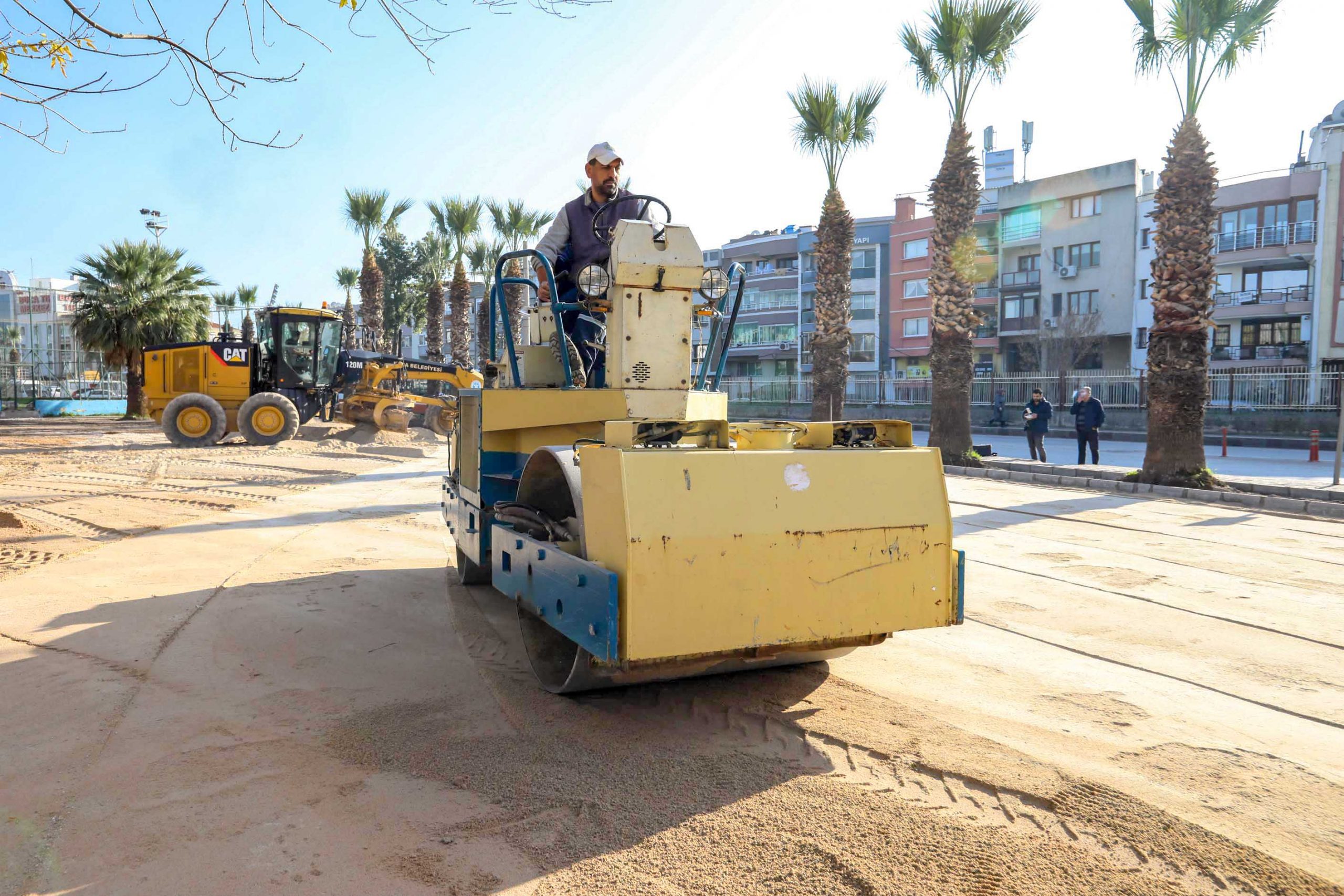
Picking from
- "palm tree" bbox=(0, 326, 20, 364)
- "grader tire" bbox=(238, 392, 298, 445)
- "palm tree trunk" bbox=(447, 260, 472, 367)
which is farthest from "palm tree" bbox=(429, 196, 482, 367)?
"palm tree" bbox=(0, 326, 20, 364)

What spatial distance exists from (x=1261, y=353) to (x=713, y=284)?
140 feet

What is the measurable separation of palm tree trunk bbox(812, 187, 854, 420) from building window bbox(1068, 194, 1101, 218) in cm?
2724

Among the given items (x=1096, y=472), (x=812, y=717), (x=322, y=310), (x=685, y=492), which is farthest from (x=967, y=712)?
(x=322, y=310)

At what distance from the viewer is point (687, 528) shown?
332cm

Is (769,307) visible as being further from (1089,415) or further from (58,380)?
(1089,415)

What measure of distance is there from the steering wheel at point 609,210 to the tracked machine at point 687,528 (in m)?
0.64

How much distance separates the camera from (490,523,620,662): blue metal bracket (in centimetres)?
323

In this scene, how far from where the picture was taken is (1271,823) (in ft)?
10.0

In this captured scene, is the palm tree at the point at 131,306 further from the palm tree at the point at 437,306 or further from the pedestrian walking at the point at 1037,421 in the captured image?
the pedestrian walking at the point at 1037,421

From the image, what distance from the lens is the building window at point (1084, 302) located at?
44719 mm

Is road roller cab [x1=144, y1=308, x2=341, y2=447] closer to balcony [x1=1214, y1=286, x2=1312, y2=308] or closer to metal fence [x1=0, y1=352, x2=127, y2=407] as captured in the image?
metal fence [x1=0, y1=352, x2=127, y2=407]

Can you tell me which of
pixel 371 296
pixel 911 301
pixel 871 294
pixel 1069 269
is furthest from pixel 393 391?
pixel 871 294

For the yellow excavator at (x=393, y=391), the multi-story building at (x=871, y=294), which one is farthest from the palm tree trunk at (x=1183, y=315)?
the multi-story building at (x=871, y=294)

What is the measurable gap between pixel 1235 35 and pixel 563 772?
15665mm
